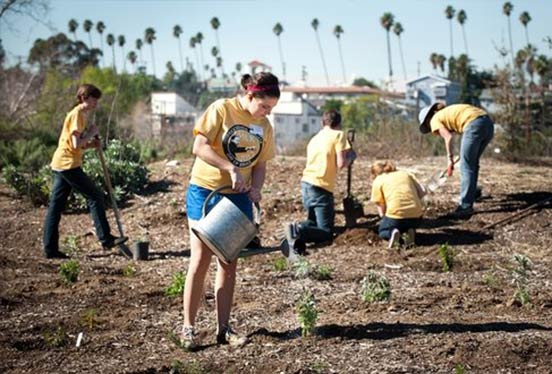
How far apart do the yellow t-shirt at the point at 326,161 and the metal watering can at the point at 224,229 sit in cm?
429

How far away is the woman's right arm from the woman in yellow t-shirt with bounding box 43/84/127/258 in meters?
3.65

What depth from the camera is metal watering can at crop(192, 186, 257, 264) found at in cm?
471

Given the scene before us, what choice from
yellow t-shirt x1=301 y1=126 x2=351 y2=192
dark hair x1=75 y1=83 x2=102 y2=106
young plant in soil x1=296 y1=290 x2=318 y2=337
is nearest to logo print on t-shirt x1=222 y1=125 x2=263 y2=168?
young plant in soil x1=296 y1=290 x2=318 y2=337

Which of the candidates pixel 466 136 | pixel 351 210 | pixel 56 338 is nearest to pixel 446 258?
pixel 351 210

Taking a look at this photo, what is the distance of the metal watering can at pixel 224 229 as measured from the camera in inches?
186

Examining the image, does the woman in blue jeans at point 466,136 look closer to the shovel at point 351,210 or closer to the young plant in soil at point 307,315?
the shovel at point 351,210

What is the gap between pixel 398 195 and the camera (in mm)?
8703

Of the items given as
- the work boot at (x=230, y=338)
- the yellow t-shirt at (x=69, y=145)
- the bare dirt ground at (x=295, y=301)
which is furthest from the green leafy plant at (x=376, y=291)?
the yellow t-shirt at (x=69, y=145)

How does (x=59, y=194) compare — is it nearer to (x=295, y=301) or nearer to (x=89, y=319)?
(x=89, y=319)

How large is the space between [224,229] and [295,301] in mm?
1712

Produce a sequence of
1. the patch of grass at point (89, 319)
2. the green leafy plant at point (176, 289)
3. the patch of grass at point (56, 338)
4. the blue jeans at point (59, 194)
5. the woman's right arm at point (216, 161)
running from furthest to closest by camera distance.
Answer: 1. the blue jeans at point (59, 194)
2. the green leafy plant at point (176, 289)
3. the patch of grass at point (89, 319)
4. the patch of grass at point (56, 338)
5. the woman's right arm at point (216, 161)

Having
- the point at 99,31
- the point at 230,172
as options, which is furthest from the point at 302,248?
the point at 99,31

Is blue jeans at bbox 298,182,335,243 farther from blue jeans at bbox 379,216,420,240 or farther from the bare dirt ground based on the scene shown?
blue jeans at bbox 379,216,420,240

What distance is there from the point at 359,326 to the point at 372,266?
2.52 meters
